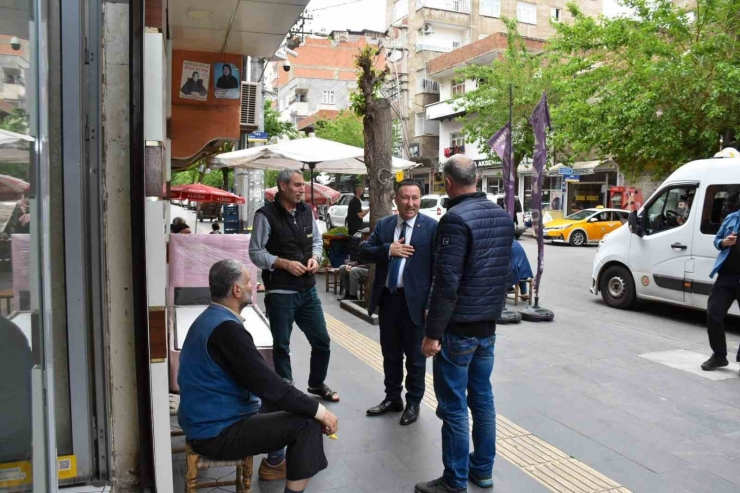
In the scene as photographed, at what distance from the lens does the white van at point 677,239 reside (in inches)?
318

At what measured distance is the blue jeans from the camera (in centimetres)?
353

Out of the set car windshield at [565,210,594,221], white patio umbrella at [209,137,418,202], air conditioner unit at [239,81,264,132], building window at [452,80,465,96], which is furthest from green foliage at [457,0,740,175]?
building window at [452,80,465,96]

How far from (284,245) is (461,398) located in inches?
71.6

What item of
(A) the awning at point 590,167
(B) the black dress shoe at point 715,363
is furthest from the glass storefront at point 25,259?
(A) the awning at point 590,167

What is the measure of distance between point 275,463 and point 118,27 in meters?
2.68

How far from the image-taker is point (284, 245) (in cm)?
459

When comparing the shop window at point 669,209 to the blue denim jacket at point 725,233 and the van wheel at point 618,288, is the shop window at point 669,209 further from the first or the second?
the blue denim jacket at point 725,233

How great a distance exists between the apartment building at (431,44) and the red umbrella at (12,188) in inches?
1484

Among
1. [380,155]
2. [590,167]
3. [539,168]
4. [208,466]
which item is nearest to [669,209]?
[539,168]

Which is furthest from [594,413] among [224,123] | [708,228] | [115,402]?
[224,123]

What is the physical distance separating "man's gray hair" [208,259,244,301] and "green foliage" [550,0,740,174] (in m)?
12.9

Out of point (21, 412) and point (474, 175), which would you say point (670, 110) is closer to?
point (474, 175)

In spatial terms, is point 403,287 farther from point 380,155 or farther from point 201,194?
point 201,194

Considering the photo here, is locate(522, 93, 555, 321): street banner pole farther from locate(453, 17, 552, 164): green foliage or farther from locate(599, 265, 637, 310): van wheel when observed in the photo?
locate(453, 17, 552, 164): green foliage
